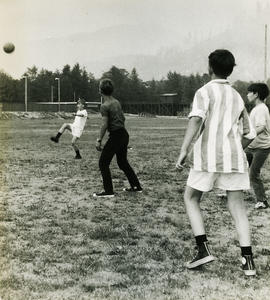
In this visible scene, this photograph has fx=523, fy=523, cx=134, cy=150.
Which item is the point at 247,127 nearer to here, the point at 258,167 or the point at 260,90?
the point at 260,90

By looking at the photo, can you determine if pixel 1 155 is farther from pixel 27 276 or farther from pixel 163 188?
pixel 27 276

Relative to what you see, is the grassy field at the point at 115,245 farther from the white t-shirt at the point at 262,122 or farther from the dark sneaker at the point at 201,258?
the white t-shirt at the point at 262,122

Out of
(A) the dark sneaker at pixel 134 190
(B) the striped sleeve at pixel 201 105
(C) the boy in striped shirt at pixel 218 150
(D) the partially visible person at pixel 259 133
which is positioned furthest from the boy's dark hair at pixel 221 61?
(A) the dark sneaker at pixel 134 190

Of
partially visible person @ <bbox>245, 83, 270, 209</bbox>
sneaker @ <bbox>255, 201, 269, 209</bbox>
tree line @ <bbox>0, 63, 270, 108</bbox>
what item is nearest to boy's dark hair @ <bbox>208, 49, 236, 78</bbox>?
partially visible person @ <bbox>245, 83, 270, 209</bbox>

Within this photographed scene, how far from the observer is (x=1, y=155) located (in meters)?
14.2

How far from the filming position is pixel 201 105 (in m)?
4.25

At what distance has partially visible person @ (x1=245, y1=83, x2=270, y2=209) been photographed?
682 centimetres

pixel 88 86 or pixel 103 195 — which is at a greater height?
pixel 88 86

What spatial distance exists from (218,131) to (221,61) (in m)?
0.59

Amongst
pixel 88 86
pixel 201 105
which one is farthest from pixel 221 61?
pixel 88 86

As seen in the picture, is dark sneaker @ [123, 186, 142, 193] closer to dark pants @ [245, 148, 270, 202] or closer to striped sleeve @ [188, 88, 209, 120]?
dark pants @ [245, 148, 270, 202]

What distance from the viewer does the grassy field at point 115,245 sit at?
3.83 metres

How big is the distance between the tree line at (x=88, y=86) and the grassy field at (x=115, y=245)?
351 feet

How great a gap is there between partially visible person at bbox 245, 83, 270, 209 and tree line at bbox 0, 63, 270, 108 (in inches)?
4255
